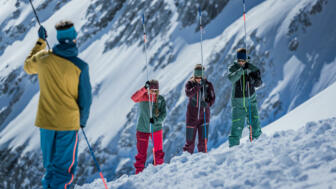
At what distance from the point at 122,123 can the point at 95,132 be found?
69.7 inches

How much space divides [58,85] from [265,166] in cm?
258

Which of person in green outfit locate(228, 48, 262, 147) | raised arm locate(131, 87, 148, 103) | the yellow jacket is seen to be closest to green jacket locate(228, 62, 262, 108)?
person in green outfit locate(228, 48, 262, 147)

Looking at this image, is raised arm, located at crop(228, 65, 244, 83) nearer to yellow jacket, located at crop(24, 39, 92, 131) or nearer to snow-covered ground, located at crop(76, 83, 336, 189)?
snow-covered ground, located at crop(76, 83, 336, 189)

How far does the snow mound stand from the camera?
2.96 metres

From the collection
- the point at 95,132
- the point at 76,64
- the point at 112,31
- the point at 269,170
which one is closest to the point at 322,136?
the point at 269,170

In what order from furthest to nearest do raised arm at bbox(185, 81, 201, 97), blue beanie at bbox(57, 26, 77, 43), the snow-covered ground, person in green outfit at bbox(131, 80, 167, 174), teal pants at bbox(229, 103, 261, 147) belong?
raised arm at bbox(185, 81, 201, 97) < person in green outfit at bbox(131, 80, 167, 174) < teal pants at bbox(229, 103, 261, 147) < blue beanie at bbox(57, 26, 77, 43) < the snow-covered ground

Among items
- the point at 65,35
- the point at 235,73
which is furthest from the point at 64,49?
the point at 235,73

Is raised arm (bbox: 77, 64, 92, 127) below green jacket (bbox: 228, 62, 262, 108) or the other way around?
the other way around

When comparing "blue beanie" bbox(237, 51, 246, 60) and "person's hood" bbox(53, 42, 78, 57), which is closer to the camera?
"person's hood" bbox(53, 42, 78, 57)

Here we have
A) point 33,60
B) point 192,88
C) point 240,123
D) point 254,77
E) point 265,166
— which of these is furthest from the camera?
point 192,88

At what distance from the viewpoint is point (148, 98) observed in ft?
22.9

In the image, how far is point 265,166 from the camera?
3.33 m

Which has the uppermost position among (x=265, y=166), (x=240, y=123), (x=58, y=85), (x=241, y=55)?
(x=58, y=85)

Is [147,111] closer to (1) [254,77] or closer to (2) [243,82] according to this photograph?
Answer: (2) [243,82]
